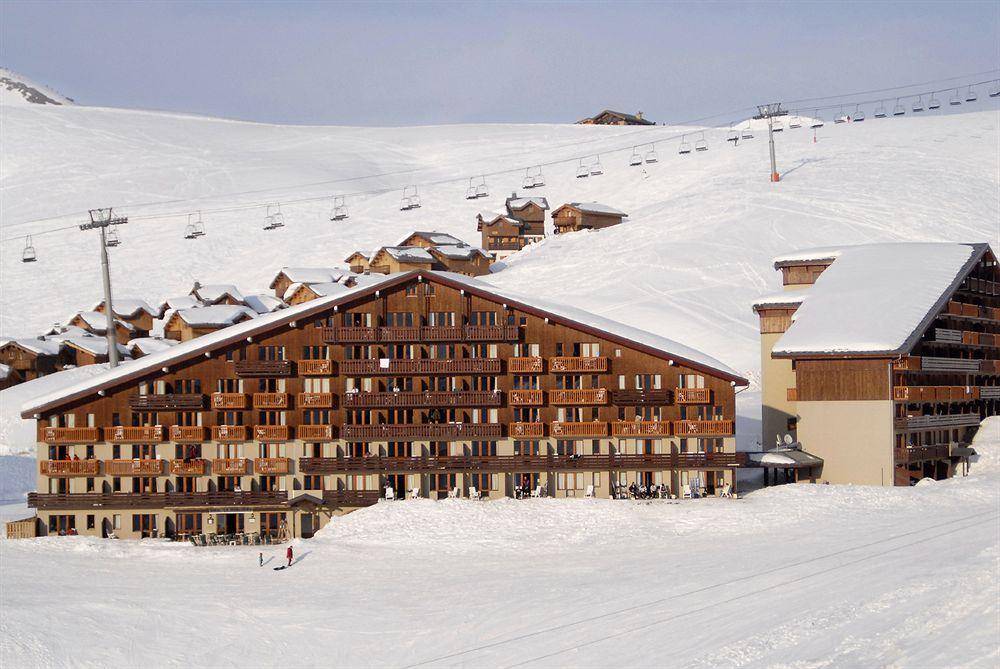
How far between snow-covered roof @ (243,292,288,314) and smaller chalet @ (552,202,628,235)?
116ft

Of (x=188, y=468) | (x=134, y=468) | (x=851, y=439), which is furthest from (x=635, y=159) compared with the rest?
(x=134, y=468)

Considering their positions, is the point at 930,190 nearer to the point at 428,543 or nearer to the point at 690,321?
the point at 690,321

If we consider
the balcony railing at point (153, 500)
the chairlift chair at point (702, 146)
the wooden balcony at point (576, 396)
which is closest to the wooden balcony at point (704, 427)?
the wooden balcony at point (576, 396)

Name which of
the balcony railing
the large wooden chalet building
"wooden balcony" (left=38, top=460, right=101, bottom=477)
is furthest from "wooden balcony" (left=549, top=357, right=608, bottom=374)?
"wooden balcony" (left=38, top=460, right=101, bottom=477)

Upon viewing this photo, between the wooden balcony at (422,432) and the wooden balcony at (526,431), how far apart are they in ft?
2.13

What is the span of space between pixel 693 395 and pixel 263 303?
6336cm

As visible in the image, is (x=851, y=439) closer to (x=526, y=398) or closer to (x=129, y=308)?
(x=526, y=398)

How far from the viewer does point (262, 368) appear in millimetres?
62844

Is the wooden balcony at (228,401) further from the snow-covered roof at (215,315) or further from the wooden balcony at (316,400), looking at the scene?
the snow-covered roof at (215,315)

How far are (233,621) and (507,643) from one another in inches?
373

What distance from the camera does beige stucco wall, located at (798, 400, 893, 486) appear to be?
213 ft

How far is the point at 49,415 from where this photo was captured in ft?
204

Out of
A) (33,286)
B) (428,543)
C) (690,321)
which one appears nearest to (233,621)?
(428,543)

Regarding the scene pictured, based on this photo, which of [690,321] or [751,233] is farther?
[751,233]
